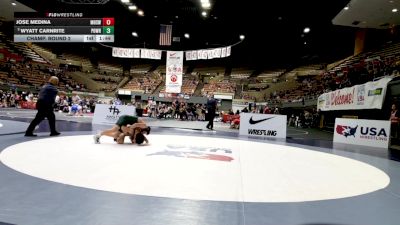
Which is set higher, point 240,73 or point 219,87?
point 240,73

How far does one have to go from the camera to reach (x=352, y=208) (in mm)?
2412

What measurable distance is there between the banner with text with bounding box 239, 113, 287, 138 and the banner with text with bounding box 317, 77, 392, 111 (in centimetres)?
347

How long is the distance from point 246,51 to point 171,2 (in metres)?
21.7

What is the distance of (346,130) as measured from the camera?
9.69 m

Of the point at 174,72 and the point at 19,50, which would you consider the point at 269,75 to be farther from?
the point at 19,50

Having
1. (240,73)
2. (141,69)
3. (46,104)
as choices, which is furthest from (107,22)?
(141,69)

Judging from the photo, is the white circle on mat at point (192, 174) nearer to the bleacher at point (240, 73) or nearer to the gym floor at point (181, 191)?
the gym floor at point (181, 191)

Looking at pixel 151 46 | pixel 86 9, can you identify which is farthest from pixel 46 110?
pixel 151 46

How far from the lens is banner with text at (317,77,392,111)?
1034cm

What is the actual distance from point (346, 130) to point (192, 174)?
8098mm

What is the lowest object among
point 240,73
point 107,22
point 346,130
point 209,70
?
point 346,130

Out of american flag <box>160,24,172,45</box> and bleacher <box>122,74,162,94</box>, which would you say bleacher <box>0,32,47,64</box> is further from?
american flag <box>160,24,172,45</box>
